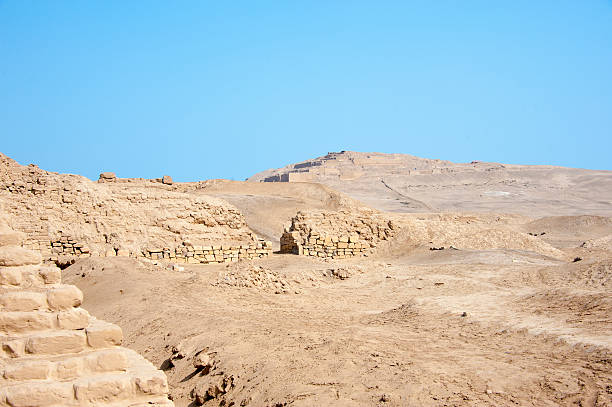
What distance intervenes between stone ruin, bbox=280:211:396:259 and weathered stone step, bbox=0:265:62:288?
1385 centimetres

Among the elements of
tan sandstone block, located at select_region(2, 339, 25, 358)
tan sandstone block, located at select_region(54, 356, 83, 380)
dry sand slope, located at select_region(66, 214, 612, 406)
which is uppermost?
tan sandstone block, located at select_region(2, 339, 25, 358)

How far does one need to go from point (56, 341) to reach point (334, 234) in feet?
50.7

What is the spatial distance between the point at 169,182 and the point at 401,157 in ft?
229

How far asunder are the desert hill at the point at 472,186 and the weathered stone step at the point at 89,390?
1826 inches

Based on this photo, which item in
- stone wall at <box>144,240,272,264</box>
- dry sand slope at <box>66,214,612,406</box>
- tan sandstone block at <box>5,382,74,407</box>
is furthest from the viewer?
stone wall at <box>144,240,272,264</box>

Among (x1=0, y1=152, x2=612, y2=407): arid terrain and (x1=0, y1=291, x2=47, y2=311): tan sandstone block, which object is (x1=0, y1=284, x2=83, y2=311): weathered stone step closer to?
(x1=0, y1=291, x2=47, y2=311): tan sandstone block

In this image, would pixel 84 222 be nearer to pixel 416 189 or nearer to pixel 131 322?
pixel 131 322

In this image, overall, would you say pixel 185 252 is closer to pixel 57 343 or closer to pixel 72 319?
pixel 72 319

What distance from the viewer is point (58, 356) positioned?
4895 millimetres

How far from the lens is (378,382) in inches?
231

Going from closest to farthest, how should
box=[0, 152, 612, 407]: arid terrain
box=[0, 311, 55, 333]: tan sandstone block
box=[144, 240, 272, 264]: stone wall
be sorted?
box=[0, 311, 55, 333]: tan sandstone block < box=[0, 152, 612, 407]: arid terrain < box=[144, 240, 272, 264]: stone wall

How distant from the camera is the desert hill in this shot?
5506 centimetres

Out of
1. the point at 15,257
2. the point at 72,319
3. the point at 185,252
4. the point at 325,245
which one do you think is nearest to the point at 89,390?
the point at 72,319

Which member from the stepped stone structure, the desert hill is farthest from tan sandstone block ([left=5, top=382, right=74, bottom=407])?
the desert hill
